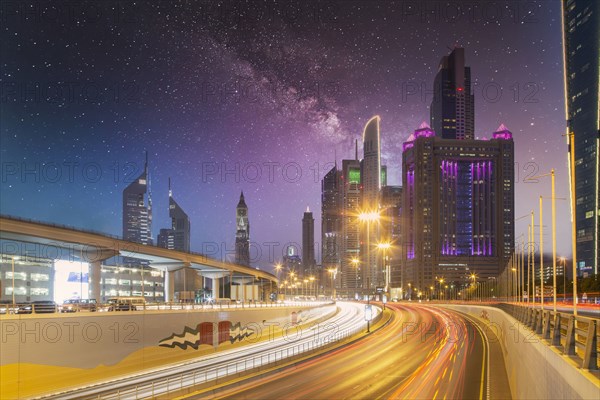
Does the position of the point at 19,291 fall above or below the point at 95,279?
below

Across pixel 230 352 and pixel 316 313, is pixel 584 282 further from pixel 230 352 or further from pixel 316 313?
pixel 230 352

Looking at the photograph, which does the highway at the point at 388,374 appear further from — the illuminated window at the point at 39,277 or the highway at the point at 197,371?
the illuminated window at the point at 39,277

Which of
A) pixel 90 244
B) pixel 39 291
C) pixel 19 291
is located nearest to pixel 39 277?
pixel 39 291

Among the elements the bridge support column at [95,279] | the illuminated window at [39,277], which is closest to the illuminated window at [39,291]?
the illuminated window at [39,277]

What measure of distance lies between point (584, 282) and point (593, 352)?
115m

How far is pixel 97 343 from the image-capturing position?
38031 millimetres

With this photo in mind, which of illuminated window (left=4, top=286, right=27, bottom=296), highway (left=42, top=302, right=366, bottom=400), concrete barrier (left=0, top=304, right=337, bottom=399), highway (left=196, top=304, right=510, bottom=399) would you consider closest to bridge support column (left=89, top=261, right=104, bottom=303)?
illuminated window (left=4, top=286, right=27, bottom=296)

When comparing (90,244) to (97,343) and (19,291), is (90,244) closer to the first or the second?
(19,291)

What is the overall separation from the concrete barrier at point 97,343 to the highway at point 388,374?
9.96m

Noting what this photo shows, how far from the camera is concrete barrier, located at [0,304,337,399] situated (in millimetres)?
31469

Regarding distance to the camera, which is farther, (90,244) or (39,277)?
(39,277)

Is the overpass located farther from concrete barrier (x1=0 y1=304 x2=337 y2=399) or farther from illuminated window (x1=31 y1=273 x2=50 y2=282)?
concrete barrier (x1=0 y1=304 x2=337 y2=399)

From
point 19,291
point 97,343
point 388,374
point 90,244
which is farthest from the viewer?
point 19,291

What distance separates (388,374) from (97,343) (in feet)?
63.4
